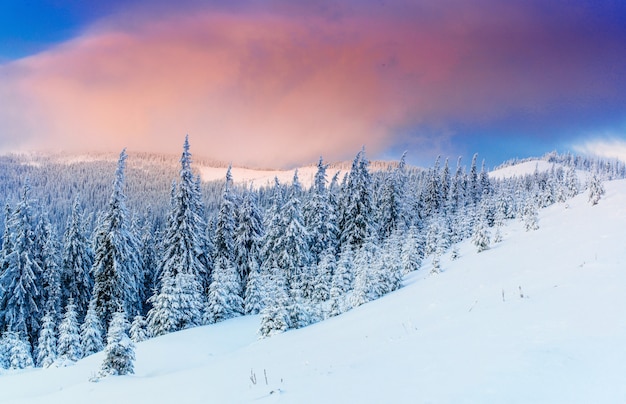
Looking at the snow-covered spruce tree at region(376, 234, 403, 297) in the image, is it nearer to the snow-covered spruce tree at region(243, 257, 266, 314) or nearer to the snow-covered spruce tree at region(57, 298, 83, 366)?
the snow-covered spruce tree at region(243, 257, 266, 314)

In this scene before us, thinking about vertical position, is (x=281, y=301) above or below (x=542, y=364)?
below

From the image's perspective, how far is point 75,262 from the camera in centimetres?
3866

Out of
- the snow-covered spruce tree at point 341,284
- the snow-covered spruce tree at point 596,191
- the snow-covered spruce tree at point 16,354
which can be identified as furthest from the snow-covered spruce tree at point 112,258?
the snow-covered spruce tree at point 596,191

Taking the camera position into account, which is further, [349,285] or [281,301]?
[349,285]

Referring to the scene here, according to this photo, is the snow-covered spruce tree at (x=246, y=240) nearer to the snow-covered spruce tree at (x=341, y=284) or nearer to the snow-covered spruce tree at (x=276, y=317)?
the snow-covered spruce tree at (x=341, y=284)

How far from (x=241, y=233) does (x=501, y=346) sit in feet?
125

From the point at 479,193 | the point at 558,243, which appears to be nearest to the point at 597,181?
the point at 558,243

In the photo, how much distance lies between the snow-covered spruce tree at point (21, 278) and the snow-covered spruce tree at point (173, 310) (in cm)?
1659

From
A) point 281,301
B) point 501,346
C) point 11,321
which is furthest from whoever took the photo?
point 11,321

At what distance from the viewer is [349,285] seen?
1017 inches

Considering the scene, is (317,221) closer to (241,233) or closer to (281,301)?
(241,233)

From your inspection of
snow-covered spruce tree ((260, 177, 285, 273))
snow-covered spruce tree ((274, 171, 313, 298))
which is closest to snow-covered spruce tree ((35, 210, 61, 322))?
snow-covered spruce tree ((260, 177, 285, 273))

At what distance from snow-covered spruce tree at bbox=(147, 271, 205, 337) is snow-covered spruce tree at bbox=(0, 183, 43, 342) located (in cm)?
1659

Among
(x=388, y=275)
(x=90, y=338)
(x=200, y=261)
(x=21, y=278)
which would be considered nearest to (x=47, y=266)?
(x=21, y=278)
